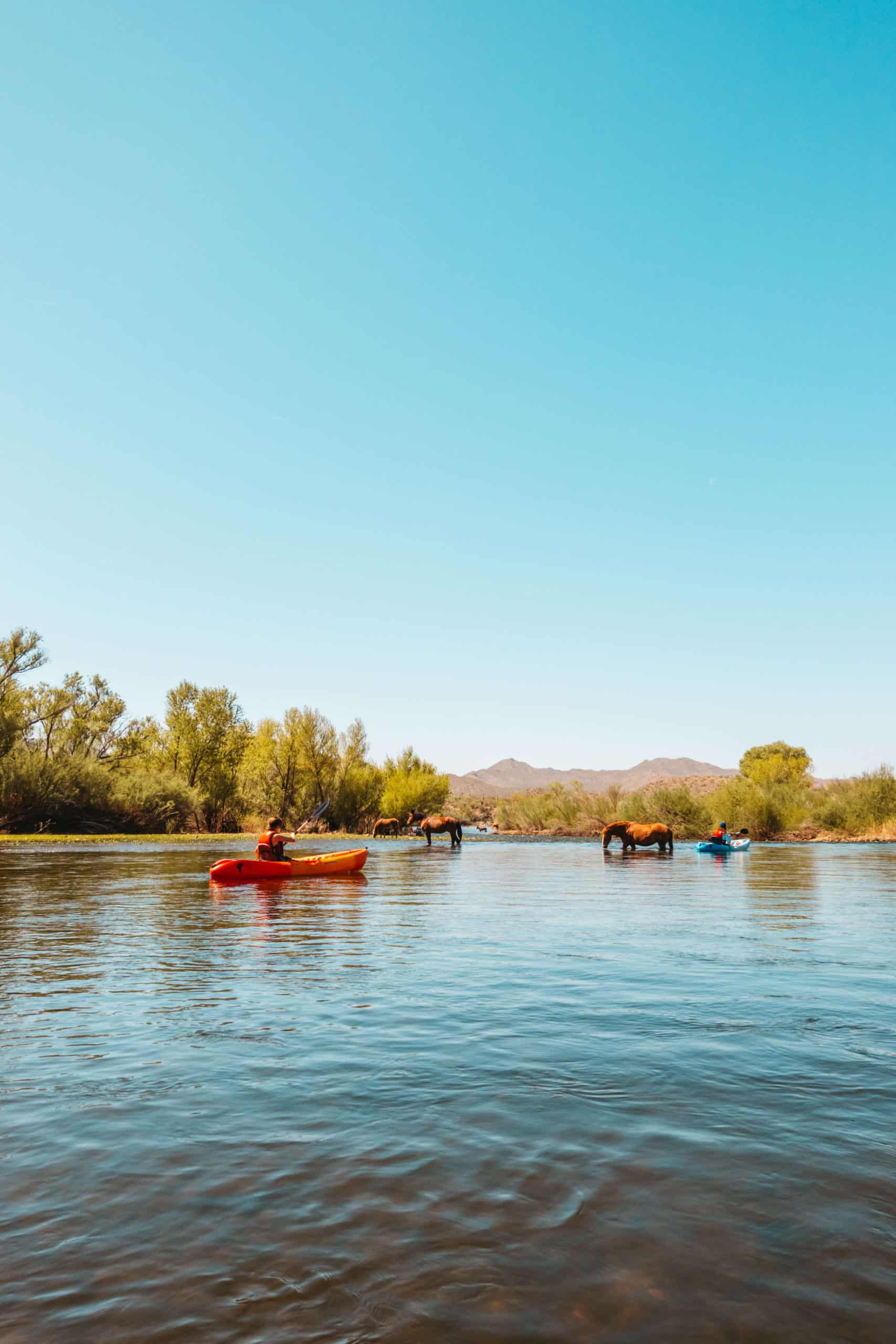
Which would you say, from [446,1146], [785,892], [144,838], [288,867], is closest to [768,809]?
[785,892]

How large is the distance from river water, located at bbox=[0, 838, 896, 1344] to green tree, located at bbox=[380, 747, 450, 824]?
2486 inches

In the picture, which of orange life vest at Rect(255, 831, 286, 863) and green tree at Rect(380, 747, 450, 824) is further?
green tree at Rect(380, 747, 450, 824)

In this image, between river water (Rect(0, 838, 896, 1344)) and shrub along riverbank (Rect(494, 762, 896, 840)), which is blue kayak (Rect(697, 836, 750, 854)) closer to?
shrub along riverbank (Rect(494, 762, 896, 840))

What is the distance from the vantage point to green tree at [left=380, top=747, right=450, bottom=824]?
248 ft

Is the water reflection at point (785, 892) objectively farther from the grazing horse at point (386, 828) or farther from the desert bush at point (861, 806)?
the grazing horse at point (386, 828)

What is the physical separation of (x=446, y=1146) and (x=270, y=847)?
2054 centimetres

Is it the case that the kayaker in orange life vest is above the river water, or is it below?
above

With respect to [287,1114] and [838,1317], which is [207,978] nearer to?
[287,1114]

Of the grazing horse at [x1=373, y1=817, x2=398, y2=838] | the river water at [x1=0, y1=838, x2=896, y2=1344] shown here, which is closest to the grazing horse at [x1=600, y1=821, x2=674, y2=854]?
the grazing horse at [x1=373, y1=817, x2=398, y2=838]

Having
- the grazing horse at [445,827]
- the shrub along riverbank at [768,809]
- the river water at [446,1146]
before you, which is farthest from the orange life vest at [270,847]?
the shrub along riverbank at [768,809]

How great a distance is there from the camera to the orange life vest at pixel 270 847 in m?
25.0

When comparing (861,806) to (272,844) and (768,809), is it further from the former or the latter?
(272,844)

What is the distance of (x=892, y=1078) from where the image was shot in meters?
6.53

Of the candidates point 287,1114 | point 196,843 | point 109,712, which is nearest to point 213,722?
point 109,712
